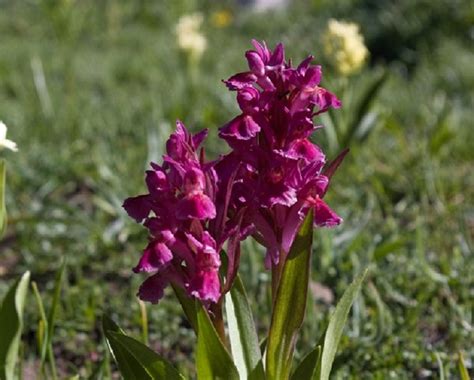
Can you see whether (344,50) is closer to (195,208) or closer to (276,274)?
(276,274)

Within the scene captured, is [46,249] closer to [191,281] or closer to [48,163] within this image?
[48,163]

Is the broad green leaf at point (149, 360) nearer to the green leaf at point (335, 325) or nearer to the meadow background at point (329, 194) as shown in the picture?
the green leaf at point (335, 325)

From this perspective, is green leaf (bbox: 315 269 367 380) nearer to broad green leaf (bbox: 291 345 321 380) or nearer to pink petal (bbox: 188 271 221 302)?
broad green leaf (bbox: 291 345 321 380)

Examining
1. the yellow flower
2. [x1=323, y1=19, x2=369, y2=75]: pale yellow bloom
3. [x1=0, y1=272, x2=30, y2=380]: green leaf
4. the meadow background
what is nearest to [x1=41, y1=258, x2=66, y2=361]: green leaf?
[x1=0, y1=272, x2=30, y2=380]: green leaf

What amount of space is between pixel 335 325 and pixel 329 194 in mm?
Answer: 1836

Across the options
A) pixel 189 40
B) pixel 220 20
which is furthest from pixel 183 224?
pixel 220 20

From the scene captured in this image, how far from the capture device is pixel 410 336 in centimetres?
229

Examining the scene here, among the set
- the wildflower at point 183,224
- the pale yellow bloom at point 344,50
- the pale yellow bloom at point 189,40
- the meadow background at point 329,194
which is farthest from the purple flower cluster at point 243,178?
the pale yellow bloom at point 189,40

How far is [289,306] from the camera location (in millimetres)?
1490

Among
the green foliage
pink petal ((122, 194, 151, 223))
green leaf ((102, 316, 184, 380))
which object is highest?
the green foliage

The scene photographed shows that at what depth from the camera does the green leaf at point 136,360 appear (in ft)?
4.75

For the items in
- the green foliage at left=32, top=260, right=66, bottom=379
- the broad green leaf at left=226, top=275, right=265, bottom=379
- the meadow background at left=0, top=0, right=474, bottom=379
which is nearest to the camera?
the broad green leaf at left=226, top=275, right=265, bottom=379

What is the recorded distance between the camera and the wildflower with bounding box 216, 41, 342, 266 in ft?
4.56

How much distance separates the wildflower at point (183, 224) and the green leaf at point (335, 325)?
23 cm
